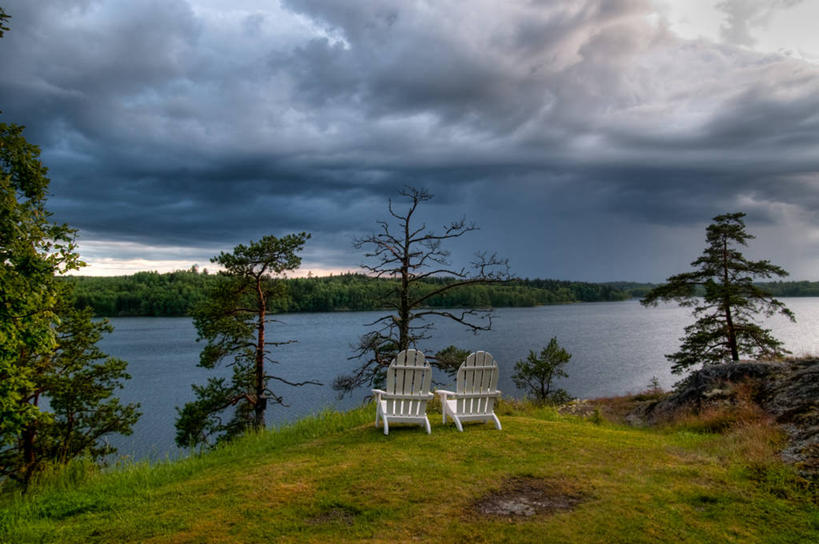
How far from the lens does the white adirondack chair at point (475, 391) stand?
659cm

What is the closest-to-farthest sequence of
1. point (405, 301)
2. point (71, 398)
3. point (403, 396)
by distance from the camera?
point (403, 396) < point (71, 398) < point (405, 301)

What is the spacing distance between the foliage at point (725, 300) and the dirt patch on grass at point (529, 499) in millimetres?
14943

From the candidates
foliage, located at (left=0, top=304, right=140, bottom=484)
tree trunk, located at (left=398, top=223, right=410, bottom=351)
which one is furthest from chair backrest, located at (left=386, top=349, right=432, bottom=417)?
foliage, located at (left=0, top=304, right=140, bottom=484)

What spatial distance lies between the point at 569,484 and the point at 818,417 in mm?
3499

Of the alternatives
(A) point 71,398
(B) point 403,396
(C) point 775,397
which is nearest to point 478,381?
(B) point 403,396

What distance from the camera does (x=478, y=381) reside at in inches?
264

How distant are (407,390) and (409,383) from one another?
105 millimetres

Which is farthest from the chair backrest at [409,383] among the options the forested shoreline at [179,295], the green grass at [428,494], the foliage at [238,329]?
the forested shoreline at [179,295]

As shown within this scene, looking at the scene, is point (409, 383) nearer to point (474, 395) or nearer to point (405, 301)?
point (474, 395)

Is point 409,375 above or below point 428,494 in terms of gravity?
above

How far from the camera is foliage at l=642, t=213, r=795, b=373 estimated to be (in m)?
16.0

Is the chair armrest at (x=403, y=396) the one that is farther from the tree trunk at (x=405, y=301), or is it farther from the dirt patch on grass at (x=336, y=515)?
the tree trunk at (x=405, y=301)

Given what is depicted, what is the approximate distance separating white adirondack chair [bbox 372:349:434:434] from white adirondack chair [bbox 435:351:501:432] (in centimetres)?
31

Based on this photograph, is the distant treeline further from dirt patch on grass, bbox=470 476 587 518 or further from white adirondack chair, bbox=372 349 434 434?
dirt patch on grass, bbox=470 476 587 518
